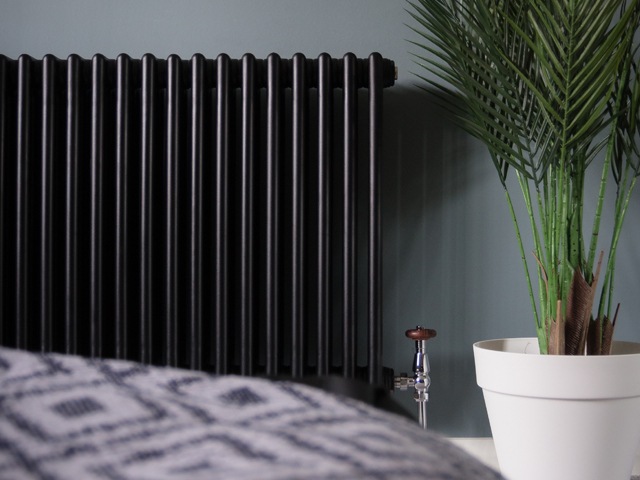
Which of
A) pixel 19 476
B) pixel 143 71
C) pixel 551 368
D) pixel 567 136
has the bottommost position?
pixel 551 368

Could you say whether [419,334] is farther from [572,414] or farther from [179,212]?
[179,212]

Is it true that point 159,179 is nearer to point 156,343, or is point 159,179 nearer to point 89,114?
point 89,114

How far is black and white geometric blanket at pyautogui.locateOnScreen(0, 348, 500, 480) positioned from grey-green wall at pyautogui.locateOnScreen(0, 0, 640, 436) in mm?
1192

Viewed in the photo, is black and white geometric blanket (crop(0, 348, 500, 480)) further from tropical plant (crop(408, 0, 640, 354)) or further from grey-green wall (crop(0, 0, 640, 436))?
grey-green wall (crop(0, 0, 640, 436))

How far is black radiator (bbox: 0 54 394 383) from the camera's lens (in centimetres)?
131

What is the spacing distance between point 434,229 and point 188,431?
126 cm

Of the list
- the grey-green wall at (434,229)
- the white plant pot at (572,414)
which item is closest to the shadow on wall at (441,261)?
the grey-green wall at (434,229)

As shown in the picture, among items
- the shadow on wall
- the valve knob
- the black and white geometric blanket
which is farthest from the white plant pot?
the black and white geometric blanket

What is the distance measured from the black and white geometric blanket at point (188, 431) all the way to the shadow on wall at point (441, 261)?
1.19 m

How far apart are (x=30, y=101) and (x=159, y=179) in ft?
0.98

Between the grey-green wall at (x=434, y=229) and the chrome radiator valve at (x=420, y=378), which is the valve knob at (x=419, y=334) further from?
the grey-green wall at (x=434, y=229)

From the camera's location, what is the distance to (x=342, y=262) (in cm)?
141

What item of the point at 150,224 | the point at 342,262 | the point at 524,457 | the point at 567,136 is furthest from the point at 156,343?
the point at 567,136

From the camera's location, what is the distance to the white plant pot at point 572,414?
3.54 feet
